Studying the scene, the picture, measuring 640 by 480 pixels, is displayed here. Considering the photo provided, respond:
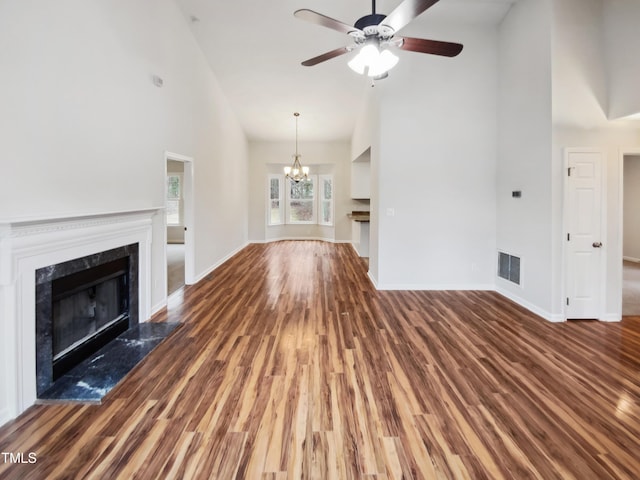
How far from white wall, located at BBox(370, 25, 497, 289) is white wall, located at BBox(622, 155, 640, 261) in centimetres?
460

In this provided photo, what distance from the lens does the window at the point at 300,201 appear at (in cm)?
1173

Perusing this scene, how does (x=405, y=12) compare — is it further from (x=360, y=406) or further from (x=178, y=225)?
(x=178, y=225)

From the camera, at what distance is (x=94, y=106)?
9.65 feet

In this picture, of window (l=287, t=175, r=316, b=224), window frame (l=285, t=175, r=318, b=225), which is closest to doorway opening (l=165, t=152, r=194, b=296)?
window frame (l=285, t=175, r=318, b=225)

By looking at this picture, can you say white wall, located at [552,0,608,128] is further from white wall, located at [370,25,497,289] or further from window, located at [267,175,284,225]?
window, located at [267,175,284,225]

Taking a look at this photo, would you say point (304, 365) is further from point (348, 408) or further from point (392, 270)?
point (392, 270)

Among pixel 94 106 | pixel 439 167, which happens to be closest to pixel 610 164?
pixel 439 167

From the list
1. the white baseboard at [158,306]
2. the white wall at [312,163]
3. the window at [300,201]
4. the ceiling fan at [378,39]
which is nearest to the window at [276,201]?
the window at [300,201]

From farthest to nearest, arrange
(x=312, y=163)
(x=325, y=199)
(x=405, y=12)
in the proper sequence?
(x=325, y=199), (x=312, y=163), (x=405, y=12)

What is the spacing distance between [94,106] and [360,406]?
3278 millimetres

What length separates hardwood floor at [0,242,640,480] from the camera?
1768 mm

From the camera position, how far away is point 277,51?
5812 mm

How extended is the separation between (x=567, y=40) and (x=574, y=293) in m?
2.88

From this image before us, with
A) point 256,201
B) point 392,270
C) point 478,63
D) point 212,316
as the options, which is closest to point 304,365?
point 212,316
